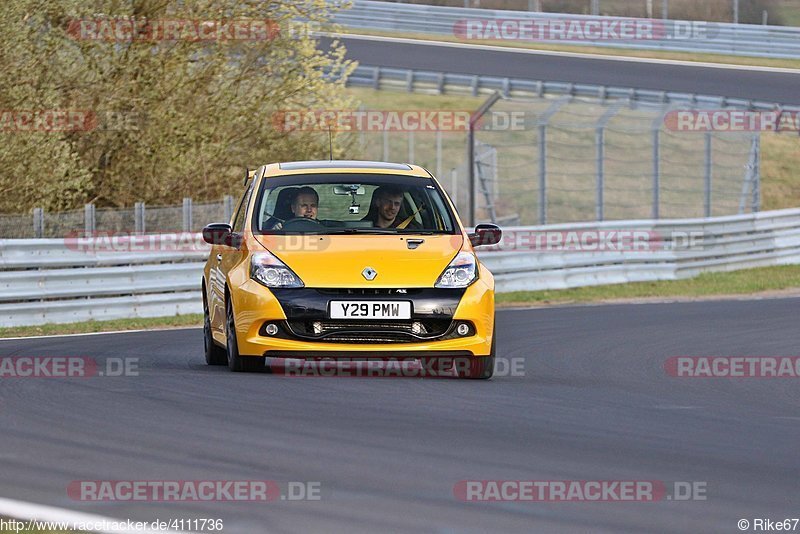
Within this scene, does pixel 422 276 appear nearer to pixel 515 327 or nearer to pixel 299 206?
pixel 299 206

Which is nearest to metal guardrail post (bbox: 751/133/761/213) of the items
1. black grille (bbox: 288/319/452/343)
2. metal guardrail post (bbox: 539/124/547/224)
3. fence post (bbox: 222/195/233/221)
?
metal guardrail post (bbox: 539/124/547/224)

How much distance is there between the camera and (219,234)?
11.3 meters

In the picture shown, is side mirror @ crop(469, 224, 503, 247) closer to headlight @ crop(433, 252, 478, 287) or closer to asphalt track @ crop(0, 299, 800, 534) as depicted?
headlight @ crop(433, 252, 478, 287)

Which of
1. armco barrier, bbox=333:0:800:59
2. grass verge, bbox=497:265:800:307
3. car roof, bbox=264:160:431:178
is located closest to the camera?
car roof, bbox=264:160:431:178

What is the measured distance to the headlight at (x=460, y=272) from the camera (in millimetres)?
10545

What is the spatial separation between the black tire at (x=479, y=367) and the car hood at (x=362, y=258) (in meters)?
0.69

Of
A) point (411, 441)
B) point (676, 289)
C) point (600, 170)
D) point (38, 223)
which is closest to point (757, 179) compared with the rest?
point (600, 170)

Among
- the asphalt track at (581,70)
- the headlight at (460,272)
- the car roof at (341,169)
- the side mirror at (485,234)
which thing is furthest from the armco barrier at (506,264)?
the asphalt track at (581,70)

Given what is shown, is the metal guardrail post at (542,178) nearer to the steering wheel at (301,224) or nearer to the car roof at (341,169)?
the car roof at (341,169)

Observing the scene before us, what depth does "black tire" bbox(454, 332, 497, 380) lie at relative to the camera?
10766mm

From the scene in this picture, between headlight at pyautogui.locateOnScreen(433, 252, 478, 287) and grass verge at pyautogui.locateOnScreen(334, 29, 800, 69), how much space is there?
33873 mm

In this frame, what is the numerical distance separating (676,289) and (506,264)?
283 cm

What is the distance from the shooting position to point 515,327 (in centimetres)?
1658

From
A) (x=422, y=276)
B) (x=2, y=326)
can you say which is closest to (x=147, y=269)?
(x=2, y=326)
